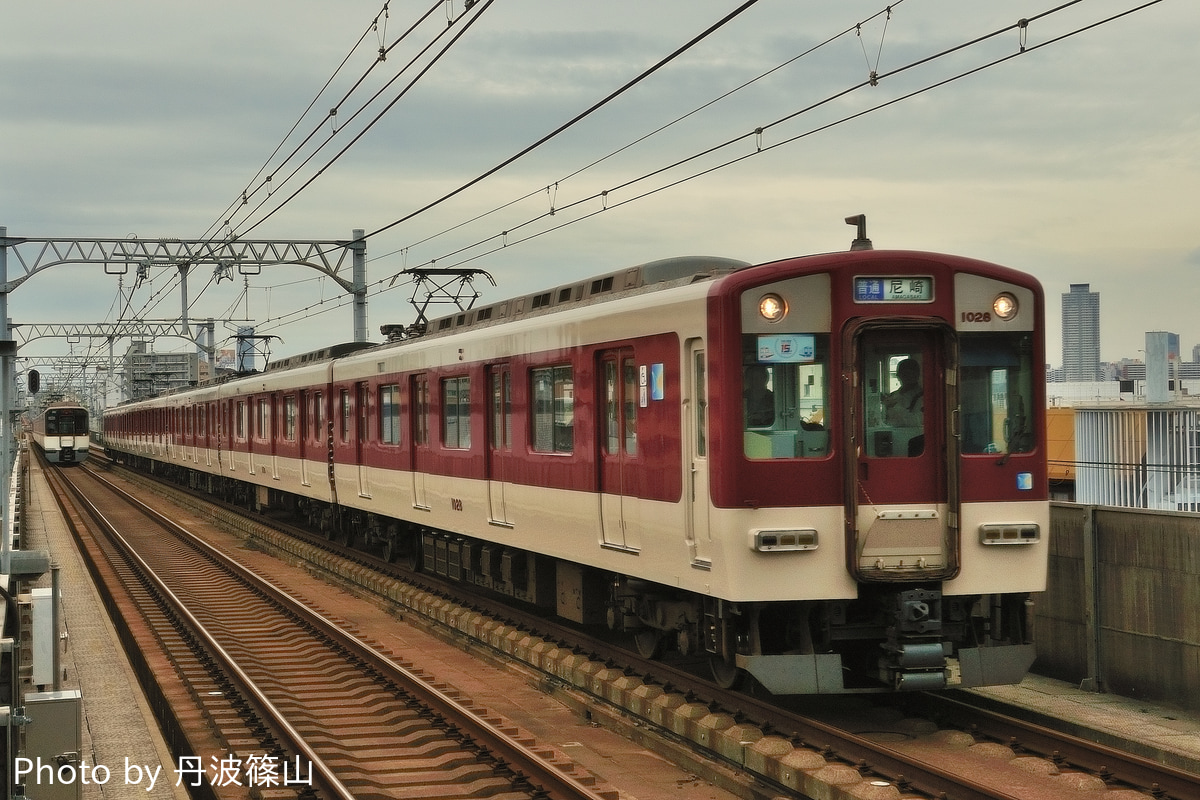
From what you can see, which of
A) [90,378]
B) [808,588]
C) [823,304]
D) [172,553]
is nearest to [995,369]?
[823,304]

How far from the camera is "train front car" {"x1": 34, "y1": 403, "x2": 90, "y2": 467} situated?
2190 inches

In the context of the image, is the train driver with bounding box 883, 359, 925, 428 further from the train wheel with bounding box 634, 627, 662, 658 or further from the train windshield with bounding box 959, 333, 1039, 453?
the train wheel with bounding box 634, 627, 662, 658

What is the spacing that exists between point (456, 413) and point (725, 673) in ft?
19.5

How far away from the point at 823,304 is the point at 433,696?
4.06 metres

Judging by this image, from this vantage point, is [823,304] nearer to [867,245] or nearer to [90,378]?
[867,245]

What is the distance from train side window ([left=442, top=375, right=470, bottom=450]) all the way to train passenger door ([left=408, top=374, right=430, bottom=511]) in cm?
69

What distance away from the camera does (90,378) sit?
10400 centimetres

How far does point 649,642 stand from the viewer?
11039mm

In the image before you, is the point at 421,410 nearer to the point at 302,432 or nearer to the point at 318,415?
the point at 318,415

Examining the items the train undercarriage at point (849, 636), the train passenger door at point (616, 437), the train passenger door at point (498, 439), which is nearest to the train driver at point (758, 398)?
the train undercarriage at point (849, 636)

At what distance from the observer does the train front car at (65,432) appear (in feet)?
182

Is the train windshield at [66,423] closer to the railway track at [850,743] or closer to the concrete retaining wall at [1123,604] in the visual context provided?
the railway track at [850,743]

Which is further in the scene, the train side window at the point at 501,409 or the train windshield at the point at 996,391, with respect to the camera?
the train side window at the point at 501,409

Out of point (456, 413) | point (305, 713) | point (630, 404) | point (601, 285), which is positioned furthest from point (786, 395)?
point (456, 413)
